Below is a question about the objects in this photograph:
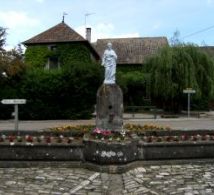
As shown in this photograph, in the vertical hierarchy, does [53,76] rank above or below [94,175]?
above

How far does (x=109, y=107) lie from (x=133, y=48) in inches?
1903

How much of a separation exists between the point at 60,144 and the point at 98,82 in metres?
24.1

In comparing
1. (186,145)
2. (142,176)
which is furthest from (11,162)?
(186,145)

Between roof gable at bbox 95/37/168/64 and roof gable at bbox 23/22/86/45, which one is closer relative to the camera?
roof gable at bbox 23/22/86/45

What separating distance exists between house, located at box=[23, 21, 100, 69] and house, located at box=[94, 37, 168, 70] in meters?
10.2

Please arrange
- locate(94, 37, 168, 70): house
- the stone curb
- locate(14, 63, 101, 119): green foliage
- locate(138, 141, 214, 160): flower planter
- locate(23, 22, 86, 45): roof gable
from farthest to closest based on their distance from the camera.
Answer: locate(94, 37, 168, 70): house, locate(23, 22, 86, 45): roof gable, locate(14, 63, 101, 119): green foliage, locate(138, 141, 214, 160): flower planter, the stone curb

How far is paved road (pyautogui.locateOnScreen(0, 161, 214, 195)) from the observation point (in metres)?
10.1

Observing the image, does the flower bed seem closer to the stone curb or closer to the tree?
the stone curb

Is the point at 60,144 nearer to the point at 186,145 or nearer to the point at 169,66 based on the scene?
the point at 186,145

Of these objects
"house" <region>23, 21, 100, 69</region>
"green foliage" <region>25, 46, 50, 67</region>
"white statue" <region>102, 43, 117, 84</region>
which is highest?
"house" <region>23, 21, 100, 69</region>

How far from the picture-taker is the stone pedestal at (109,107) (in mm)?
14414

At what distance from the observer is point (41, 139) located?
13.4 metres

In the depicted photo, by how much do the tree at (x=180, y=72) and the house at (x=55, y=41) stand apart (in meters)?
7.19

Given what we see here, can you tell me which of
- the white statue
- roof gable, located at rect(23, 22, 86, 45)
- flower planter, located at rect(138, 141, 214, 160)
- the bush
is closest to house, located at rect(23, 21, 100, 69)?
roof gable, located at rect(23, 22, 86, 45)
